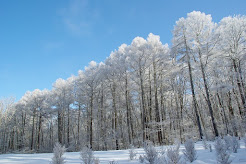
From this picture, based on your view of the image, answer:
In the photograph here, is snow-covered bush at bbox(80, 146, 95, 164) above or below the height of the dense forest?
below

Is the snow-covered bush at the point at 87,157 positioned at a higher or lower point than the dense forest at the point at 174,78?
lower

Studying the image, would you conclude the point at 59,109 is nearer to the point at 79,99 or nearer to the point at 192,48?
the point at 79,99

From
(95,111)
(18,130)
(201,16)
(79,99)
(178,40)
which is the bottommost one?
(18,130)

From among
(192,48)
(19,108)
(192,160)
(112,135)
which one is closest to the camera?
(192,160)

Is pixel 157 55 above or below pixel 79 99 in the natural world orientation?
above

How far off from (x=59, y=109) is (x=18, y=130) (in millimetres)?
14868

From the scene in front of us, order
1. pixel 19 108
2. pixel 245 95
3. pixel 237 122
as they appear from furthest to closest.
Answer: pixel 19 108
pixel 245 95
pixel 237 122

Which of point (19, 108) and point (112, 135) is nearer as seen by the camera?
point (112, 135)

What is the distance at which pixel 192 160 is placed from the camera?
16.0 ft

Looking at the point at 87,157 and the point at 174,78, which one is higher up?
the point at 174,78

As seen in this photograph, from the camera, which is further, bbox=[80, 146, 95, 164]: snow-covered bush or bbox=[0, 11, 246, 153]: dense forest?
bbox=[0, 11, 246, 153]: dense forest

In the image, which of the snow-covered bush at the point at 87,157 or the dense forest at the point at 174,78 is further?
the dense forest at the point at 174,78

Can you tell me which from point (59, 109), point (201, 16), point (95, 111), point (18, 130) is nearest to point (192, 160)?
point (201, 16)

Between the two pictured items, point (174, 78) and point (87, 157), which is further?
point (174, 78)
